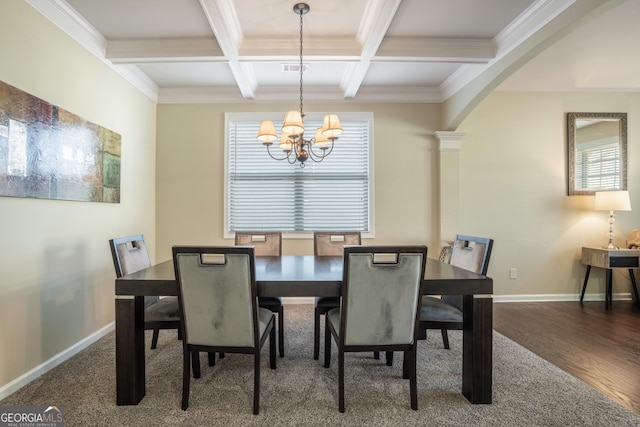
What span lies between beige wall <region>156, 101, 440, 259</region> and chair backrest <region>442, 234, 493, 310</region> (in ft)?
4.47

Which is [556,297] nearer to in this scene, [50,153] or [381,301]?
[381,301]

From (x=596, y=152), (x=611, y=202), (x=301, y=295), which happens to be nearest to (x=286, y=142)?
(x=301, y=295)

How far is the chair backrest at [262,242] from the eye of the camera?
286 cm

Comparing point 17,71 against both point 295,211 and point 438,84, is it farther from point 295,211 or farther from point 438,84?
point 438,84

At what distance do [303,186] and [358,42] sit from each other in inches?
67.7

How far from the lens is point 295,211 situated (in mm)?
3857

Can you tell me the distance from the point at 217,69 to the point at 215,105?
66 cm

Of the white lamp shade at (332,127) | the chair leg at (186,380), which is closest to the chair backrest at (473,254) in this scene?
the white lamp shade at (332,127)

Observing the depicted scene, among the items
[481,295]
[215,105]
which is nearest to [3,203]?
[215,105]

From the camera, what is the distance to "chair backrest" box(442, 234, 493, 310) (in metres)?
2.09

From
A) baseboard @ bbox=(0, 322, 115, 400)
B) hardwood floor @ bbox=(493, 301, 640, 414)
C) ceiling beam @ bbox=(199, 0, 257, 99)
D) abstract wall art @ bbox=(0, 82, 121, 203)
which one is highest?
ceiling beam @ bbox=(199, 0, 257, 99)

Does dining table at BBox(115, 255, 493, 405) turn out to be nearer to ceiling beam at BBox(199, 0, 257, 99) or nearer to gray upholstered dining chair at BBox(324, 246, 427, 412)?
gray upholstered dining chair at BBox(324, 246, 427, 412)

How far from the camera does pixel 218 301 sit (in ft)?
5.28

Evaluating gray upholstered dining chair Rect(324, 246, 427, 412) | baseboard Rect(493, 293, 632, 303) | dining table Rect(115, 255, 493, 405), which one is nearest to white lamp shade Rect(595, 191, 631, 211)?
baseboard Rect(493, 293, 632, 303)
